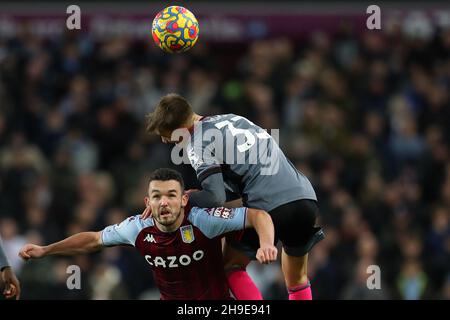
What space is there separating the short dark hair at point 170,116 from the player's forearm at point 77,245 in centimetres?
93

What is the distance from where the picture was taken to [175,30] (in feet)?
29.3

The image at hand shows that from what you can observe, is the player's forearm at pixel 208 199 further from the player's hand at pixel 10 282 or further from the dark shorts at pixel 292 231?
the player's hand at pixel 10 282

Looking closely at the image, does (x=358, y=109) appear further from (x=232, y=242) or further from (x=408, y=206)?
(x=232, y=242)

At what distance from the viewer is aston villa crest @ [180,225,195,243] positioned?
8.15 meters

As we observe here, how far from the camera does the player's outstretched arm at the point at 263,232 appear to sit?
743cm

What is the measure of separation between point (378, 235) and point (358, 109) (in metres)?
2.53

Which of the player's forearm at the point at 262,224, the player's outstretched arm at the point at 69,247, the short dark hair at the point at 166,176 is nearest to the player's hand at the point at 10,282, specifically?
the player's outstretched arm at the point at 69,247

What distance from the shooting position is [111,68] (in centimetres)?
1653

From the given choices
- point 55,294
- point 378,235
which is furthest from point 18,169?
point 378,235

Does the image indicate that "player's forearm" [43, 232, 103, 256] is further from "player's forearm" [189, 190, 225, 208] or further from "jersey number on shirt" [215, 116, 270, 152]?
"jersey number on shirt" [215, 116, 270, 152]

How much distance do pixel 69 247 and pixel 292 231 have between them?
1709mm

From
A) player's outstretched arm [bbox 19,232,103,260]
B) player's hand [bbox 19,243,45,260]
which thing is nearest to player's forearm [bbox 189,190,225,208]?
player's outstretched arm [bbox 19,232,103,260]

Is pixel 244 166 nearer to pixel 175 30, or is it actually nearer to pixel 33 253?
pixel 175 30

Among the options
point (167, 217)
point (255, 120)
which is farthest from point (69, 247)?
point (255, 120)
